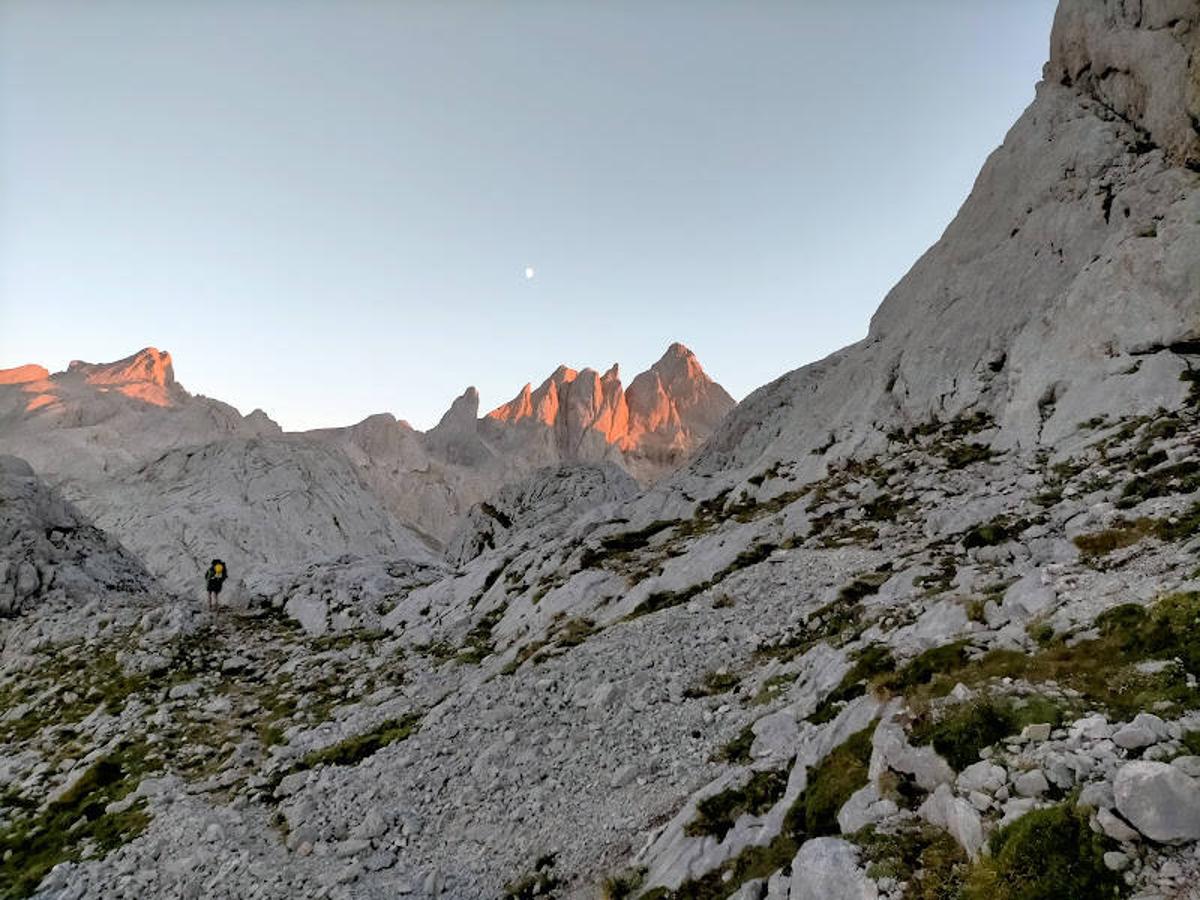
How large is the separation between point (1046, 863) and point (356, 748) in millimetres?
23319

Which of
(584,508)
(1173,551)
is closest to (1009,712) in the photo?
(1173,551)

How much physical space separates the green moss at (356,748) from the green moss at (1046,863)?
2137 cm

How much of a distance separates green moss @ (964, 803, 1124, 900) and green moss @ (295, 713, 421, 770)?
21.4 metres

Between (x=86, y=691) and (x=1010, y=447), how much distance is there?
51.8m

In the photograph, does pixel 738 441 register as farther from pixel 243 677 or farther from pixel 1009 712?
pixel 1009 712

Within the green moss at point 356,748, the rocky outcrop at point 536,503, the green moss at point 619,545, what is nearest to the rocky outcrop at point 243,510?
the rocky outcrop at point 536,503

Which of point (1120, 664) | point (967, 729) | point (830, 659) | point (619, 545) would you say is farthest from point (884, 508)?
point (967, 729)

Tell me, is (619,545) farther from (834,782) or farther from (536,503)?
(834,782)

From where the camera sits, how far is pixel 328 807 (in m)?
21.3

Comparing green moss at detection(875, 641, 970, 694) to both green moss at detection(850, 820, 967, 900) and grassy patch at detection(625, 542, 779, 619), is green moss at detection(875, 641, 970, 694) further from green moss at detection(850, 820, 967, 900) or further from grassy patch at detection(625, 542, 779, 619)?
grassy patch at detection(625, 542, 779, 619)

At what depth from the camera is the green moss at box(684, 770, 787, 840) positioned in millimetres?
13594

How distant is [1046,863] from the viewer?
775cm

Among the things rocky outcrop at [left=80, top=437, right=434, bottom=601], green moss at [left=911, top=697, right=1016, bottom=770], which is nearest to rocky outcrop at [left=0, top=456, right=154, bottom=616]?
rocky outcrop at [left=80, top=437, right=434, bottom=601]

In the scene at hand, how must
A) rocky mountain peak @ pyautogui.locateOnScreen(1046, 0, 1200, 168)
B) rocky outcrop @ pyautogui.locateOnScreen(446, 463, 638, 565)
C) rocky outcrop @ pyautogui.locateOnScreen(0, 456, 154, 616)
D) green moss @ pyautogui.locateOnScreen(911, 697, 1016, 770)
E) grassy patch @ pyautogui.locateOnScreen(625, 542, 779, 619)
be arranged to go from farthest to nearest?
rocky outcrop @ pyautogui.locateOnScreen(446, 463, 638, 565), rocky outcrop @ pyautogui.locateOnScreen(0, 456, 154, 616), rocky mountain peak @ pyautogui.locateOnScreen(1046, 0, 1200, 168), grassy patch @ pyautogui.locateOnScreen(625, 542, 779, 619), green moss @ pyautogui.locateOnScreen(911, 697, 1016, 770)
